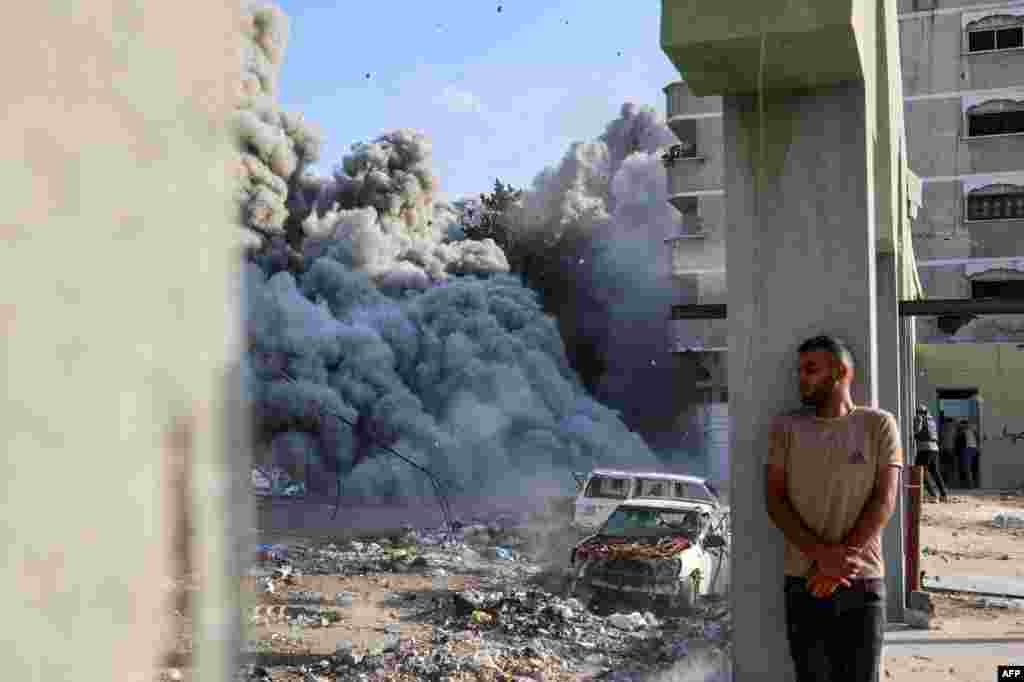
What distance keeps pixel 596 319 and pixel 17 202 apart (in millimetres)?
33163

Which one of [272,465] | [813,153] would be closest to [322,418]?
[272,465]

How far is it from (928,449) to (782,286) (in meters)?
11.7

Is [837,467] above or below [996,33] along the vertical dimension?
below

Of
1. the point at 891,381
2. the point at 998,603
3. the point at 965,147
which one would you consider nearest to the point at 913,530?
the point at 891,381

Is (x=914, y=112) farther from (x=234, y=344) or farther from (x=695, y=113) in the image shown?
(x=234, y=344)

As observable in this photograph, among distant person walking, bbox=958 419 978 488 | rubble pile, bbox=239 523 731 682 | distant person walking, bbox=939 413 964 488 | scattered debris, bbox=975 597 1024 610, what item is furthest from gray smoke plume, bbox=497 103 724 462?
scattered debris, bbox=975 597 1024 610

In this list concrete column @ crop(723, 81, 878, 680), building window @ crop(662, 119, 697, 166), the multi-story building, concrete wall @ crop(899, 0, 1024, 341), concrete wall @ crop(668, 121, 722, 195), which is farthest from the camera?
building window @ crop(662, 119, 697, 166)

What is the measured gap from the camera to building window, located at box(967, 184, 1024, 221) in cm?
2403

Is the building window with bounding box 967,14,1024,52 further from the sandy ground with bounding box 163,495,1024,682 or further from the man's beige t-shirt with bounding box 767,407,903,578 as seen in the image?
the man's beige t-shirt with bounding box 767,407,903,578

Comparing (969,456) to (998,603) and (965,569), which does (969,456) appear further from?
(998,603)

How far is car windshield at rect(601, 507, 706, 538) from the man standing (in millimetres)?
6695

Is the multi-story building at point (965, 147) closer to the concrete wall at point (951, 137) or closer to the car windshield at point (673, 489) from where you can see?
the concrete wall at point (951, 137)

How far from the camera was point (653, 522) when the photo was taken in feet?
32.6

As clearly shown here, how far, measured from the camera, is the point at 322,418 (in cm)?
2620
